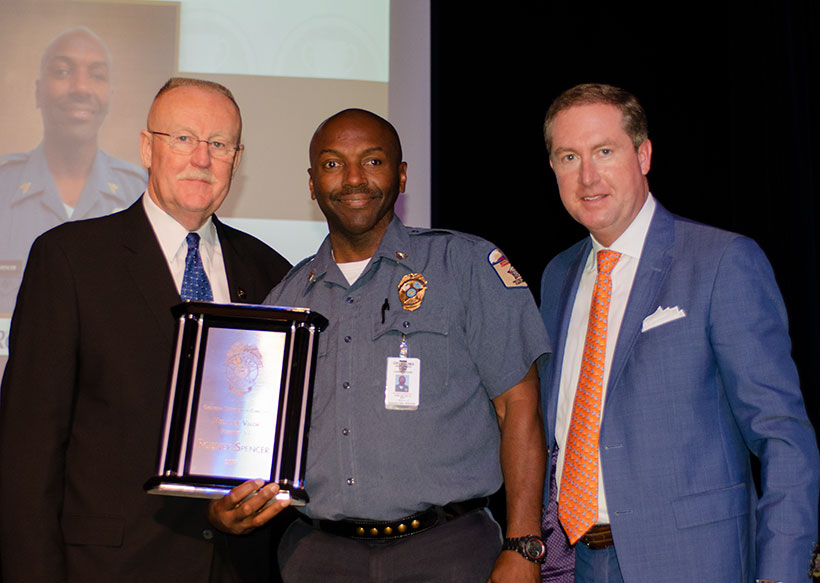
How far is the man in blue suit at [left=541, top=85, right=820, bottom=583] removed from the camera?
2016 mm

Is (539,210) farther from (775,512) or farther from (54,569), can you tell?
(54,569)

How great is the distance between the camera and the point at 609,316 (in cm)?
238

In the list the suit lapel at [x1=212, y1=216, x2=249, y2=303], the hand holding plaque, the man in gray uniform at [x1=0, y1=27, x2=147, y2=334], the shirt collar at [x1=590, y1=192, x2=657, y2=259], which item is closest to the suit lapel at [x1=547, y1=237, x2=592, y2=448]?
the shirt collar at [x1=590, y1=192, x2=657, y2=259]

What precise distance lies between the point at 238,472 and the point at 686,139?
3.52 meters

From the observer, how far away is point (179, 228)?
2.56 m

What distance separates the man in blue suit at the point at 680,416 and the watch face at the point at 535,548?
18 centimetres

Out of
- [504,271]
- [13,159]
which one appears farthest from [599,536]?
[13,159]

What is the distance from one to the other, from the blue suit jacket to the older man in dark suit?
100cm

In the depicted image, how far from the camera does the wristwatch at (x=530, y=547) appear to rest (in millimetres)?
2102

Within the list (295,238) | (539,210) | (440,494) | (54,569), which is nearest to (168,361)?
(54,569)

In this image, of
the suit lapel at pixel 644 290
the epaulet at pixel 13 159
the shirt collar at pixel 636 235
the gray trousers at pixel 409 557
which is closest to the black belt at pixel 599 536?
the gray trousers at pixel 409 557

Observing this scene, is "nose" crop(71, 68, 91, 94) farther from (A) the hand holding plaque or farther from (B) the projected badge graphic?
(A) the hand holding plaque

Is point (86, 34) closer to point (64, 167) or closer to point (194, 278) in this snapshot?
point (64, 167)

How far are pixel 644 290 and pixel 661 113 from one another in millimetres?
2638
